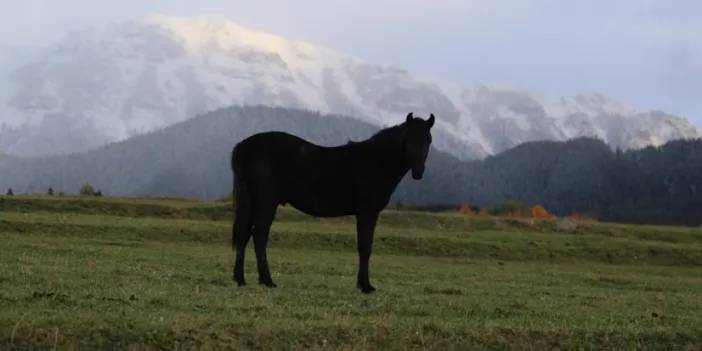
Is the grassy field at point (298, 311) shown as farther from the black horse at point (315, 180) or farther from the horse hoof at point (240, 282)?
the black horse at point (315, 180)

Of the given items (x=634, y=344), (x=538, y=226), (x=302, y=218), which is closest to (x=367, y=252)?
(x=634, y=344)

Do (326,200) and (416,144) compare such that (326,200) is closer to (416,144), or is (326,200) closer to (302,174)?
(302,174)

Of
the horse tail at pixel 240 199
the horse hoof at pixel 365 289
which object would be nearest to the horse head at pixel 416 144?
the horse hoof at pixel 365 289

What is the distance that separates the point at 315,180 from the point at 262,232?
172 centimetres

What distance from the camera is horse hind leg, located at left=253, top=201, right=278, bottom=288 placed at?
18562mm

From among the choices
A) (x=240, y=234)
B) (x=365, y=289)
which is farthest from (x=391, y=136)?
(x=240, y=234)

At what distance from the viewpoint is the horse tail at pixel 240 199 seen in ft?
61.5

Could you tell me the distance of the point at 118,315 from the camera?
1320 centimetres

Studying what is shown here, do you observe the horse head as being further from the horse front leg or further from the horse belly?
the horse belly

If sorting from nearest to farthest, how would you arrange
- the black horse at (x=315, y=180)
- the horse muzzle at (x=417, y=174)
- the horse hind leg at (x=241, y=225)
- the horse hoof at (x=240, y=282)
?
the horse muzzle at (x=417, y=174) < the black horse at (x=315, y=180) < the horse hoof at (x=240, y=282) < the horse hind leg at (x=241, y=225)

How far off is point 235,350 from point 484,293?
413 inches

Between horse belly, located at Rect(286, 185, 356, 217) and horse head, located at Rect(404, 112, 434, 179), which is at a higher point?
horse head, located at Rect(404, 112, 434, 179)

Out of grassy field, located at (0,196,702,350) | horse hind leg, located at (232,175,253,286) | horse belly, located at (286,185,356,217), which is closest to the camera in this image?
grassy field, located at (0,196,702,350)

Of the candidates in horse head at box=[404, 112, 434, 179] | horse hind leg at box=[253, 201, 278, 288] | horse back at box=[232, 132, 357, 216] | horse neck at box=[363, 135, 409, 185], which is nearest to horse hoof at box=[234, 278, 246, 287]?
horse hind leg at box=[253, 201, 278, 288]
